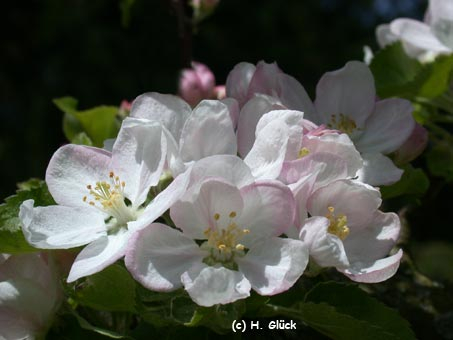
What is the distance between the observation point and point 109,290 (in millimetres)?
795

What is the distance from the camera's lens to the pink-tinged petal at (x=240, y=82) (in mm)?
948

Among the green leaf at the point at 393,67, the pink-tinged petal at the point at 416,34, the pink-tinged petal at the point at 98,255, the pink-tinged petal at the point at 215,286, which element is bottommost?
the green leaf at the point at 393,67

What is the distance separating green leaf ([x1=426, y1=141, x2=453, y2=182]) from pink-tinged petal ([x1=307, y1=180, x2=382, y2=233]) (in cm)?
35

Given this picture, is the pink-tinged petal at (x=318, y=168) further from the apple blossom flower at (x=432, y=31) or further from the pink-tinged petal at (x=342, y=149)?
the apple blossom flower at (x=432, y=31)

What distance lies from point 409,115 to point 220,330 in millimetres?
360

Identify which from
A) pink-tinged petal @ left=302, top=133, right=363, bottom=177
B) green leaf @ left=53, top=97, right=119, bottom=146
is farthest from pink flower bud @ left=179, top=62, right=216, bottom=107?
pink-tinged petal @ left=302, top=133, right=363, bottom=177

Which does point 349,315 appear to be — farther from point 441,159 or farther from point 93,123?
A: point 93,123

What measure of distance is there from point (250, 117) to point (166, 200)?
17 centimetres

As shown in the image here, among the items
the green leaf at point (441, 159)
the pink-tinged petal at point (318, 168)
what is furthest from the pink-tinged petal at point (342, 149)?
the green leaf at point (441, 159)

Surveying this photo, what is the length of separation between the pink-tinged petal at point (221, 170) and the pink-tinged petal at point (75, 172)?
150mm

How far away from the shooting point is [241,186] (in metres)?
0.78

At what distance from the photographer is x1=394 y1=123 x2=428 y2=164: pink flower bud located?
0.99 m

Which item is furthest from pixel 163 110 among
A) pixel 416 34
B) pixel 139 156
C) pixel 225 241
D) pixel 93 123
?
pixel 416 34

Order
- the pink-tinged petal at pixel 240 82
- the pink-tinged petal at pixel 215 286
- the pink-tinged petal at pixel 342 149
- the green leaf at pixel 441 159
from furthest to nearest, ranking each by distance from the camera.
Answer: the green leaf at pixel 441 159, the pink-tinged petal at pixel 240 82, the pink-tinged petal at pixel 342 149, the pink-tinged petal at pixel 215 286
